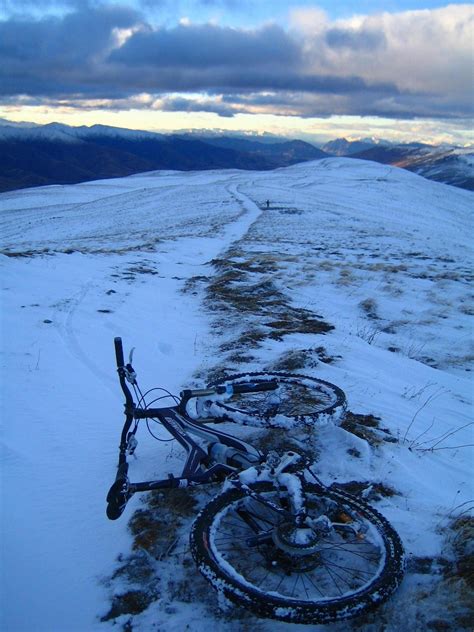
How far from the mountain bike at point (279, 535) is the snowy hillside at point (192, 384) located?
324mm

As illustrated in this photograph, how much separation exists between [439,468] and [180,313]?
7.56 meters

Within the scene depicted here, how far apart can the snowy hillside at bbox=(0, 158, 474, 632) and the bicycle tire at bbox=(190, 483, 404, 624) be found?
29 cm

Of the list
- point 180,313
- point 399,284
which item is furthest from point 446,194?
point 180,313

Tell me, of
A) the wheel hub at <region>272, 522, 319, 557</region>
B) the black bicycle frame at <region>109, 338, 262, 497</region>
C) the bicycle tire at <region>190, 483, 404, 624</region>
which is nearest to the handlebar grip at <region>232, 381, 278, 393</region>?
the black bicycle frame at <region>109, 338, 262, 497</region>

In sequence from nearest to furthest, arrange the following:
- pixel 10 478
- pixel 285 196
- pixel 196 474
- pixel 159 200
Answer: pixel 196 474
pixel 10 478
pixel 285 196
pixel 159 200

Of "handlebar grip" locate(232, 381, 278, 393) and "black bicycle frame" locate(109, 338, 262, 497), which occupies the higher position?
"handlebar grip" locate(232, 381, 278, 393)

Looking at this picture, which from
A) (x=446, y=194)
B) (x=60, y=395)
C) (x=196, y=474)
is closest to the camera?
(x=196, y=474)

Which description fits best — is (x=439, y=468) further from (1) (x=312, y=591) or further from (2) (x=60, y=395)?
(2) (x=60, y=395)

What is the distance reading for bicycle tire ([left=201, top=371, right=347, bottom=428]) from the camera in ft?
16.0

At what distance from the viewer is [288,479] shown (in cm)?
371

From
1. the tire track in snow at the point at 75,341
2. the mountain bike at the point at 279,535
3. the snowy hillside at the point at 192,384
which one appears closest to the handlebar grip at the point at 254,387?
the mountain bike at the point at 279,535

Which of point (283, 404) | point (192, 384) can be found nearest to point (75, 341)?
point (192, 384)

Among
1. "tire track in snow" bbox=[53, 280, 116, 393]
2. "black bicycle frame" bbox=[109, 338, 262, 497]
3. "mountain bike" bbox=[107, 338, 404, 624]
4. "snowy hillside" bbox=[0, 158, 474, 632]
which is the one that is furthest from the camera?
"tire track in snow" bbox=[53, 280, 116, 393]

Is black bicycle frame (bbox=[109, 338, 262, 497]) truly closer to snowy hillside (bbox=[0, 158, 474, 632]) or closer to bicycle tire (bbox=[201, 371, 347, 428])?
bicycle tire (bbox=[201, 371, 347, 428])
